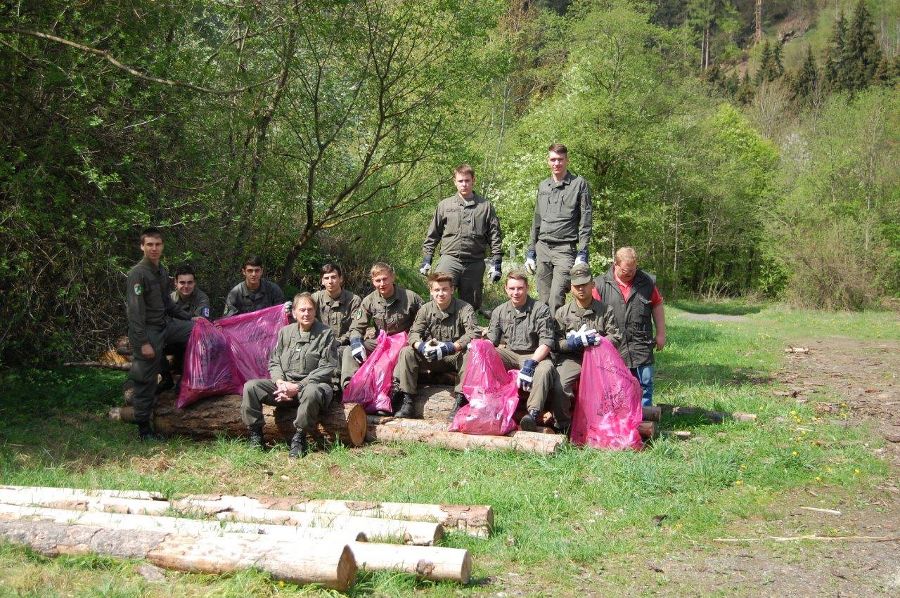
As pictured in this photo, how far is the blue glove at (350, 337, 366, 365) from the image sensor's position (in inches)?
302

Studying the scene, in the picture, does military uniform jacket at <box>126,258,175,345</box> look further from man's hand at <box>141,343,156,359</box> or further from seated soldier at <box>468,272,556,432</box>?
seated soldier at <box>468,272,556,432</box>

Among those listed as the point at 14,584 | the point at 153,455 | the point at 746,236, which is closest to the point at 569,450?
the point at 153,455

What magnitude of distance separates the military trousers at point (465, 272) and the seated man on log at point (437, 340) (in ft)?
3.63

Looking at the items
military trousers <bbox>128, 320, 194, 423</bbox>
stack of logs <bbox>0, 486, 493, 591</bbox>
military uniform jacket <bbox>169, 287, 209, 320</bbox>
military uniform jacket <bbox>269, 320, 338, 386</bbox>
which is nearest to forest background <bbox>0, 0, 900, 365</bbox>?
military uniform jacket <bbox>169, 287, 209, 320</bbox>

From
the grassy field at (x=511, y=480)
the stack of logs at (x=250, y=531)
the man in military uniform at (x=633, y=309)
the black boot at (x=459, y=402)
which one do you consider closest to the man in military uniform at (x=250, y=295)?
the grassy field at (x=511, y=480)

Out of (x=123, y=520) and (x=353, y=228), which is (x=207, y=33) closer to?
(x=353, y=228)

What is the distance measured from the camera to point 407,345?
7637mm

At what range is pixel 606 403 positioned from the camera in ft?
22.7

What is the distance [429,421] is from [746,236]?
28865 millimetres

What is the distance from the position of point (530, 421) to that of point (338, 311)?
2.48m

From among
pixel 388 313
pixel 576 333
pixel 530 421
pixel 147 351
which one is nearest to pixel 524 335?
pixel 576 333

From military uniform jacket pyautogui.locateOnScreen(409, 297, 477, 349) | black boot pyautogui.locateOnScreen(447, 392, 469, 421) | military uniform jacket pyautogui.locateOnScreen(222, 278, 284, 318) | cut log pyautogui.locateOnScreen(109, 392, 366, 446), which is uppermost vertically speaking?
military uniform jacket pyautogui.locateOnScreen(222, 278, 284, 318)

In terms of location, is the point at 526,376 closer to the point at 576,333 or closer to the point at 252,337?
the point at 576,333

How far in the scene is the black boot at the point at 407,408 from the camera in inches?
296
